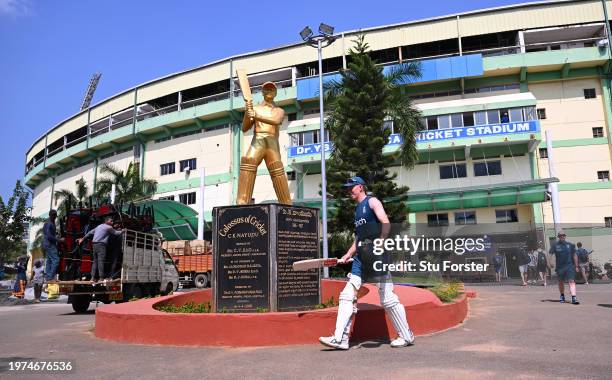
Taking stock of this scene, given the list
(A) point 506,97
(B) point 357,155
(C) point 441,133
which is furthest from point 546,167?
(B) point 357,155

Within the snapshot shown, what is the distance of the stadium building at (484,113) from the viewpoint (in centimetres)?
3072

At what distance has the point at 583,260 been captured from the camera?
1725 centimetres

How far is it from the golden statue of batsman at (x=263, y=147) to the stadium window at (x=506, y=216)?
26.7 meters

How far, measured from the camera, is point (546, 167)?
105 feet

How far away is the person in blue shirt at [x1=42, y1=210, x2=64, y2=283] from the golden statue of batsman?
6.25m

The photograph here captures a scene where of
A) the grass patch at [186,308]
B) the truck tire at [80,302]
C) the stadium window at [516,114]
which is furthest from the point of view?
the stadium window at [516,114]

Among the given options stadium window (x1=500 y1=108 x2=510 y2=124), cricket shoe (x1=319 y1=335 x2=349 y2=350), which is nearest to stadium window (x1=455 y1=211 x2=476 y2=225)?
stadium window (x1=500 y1=108 x2=510 y2=124)

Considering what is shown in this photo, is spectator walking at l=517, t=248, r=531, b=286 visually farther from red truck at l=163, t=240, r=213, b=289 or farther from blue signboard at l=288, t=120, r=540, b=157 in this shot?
red truck at l=163, t=240, r=213, b=289

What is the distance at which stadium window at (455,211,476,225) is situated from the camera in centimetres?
3222

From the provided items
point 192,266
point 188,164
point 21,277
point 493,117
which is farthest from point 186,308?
point 188,164

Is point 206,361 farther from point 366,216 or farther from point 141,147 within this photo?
point 141,147

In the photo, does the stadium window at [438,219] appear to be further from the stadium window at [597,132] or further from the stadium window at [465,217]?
the stadium window at [597,132]

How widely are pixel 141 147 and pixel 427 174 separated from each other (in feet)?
92.4

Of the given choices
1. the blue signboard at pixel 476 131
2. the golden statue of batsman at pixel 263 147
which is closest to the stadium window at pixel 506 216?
the blue signboard at pixel 476 131
